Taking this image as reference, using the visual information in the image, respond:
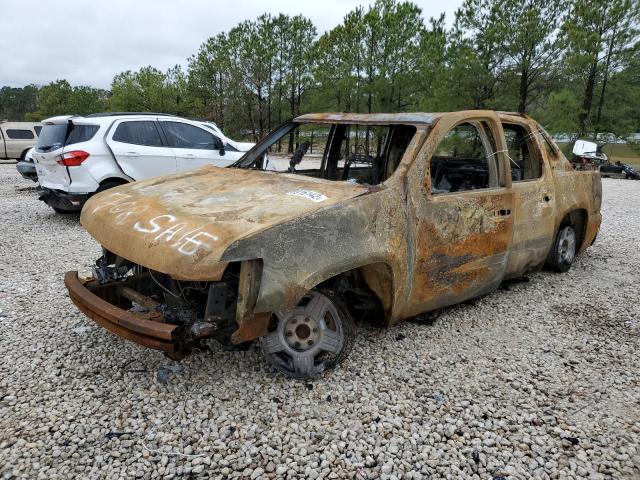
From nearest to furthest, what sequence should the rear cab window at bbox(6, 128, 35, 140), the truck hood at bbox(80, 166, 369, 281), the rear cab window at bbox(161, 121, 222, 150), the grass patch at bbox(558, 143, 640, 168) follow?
the truck hood at bbox(80, 166, 369, 281) < the rear cab window at bbox(161, 121, 222, 150) < the rear cab window at bbox(6, 128, 35, 140) < the grass patch at bbox(558, 143, 640, 168)

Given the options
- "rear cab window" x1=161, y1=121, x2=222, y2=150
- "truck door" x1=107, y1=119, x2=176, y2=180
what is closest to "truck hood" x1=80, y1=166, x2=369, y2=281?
"truck door" x1=107, y1=119, x2=176, y2=180

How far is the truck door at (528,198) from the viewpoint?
4.14 m

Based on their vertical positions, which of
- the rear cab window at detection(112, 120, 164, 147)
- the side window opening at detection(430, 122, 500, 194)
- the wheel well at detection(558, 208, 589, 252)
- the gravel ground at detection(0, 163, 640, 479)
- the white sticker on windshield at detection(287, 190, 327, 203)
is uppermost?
the rear cab window at detection(112, 120, 164, 147)

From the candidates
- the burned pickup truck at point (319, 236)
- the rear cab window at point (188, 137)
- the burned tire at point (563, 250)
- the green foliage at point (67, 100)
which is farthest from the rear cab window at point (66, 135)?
the green foliage at point (67, 100)

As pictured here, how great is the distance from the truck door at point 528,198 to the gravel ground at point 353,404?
54cm

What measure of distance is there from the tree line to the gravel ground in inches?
678

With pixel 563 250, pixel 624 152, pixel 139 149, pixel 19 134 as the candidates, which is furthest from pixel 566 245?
pixel 624 152

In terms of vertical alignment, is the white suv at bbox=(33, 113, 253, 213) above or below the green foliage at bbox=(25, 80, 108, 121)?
below

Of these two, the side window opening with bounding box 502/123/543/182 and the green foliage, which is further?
the green foliage

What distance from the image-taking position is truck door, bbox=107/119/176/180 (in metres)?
7.53

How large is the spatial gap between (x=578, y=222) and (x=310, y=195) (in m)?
3.86

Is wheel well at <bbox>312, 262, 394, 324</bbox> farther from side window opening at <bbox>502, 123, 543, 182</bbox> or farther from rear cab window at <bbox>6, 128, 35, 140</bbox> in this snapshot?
rear cab window at <bbox>6, 128, 35, 140</bbox>

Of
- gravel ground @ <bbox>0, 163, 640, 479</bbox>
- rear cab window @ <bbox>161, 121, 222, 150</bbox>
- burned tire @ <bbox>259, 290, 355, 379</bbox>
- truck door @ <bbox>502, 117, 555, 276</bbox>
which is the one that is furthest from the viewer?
rear cab window @ <bbox>161, 121, 222, 150</bbox>

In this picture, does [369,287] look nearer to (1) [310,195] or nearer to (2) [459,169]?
(1) [310,195]
